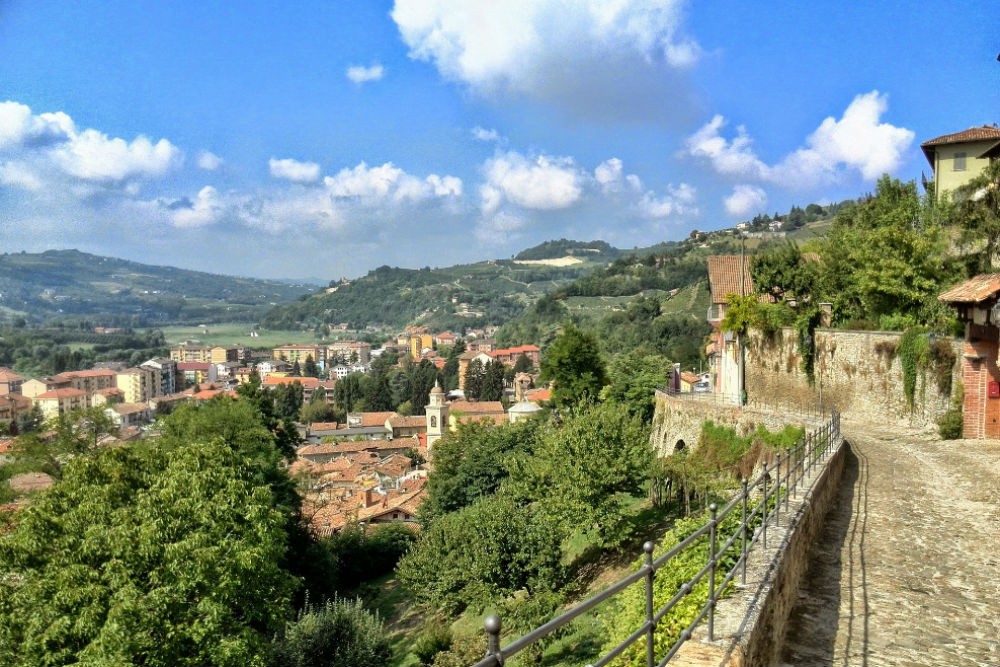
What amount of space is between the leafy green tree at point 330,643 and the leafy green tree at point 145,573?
1659mm

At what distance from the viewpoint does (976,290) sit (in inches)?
642

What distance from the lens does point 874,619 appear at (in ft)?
19.9

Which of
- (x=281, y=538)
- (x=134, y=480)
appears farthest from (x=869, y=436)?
(x=134, y=480)

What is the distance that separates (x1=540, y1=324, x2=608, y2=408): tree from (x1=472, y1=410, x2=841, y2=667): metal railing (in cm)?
2459

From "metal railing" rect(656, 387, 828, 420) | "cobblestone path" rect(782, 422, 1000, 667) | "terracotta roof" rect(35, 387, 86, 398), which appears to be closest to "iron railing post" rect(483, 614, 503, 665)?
"cobblestone path" rect(782, 422, 1000, 667)

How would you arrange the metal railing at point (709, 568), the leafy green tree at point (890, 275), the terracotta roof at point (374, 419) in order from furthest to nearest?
1. the terracotta roof at point (374, 419)
2. the leafy green tree at point (890, 275)
3. the metal railing at point (709, 568)

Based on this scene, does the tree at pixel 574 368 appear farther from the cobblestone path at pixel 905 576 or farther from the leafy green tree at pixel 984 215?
the cobblestone path at pixel 905 576

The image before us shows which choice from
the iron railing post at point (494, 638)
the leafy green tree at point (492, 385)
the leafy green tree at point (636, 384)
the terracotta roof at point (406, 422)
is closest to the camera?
the iron railing post at point (494, 638)

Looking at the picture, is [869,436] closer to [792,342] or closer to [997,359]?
[997,359]

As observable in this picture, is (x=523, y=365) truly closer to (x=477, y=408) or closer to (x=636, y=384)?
(x=477, y=408)

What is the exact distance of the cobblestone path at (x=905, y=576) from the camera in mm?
5480

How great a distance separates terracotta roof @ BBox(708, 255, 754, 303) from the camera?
32.3 m

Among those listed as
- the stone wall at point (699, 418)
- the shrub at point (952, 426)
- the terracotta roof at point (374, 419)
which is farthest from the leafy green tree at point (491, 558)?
the terracotta roof at point (374, 419)

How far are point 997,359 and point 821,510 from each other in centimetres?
1015
